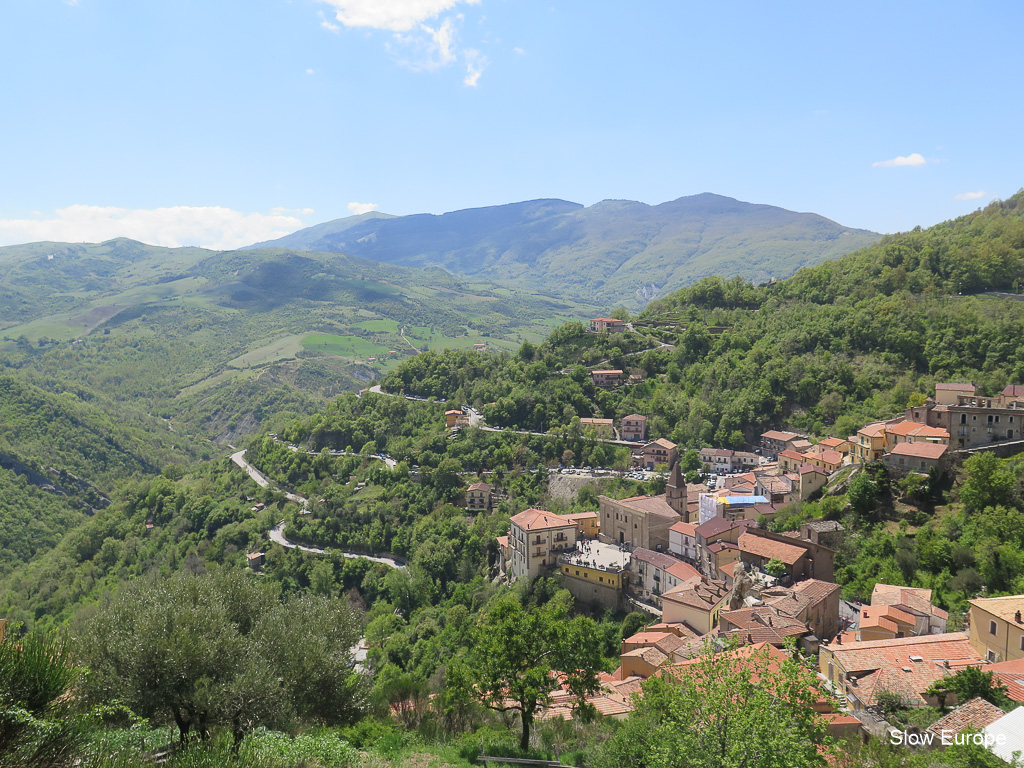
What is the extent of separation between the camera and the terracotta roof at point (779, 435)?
5181 cm

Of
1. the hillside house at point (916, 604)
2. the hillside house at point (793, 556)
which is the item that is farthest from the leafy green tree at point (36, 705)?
the hillside house at point (793, 556)

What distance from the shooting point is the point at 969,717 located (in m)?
14.7

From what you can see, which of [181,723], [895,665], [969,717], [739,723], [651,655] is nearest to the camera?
[739,723]

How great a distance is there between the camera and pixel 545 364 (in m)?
73.9

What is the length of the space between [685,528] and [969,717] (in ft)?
76.8

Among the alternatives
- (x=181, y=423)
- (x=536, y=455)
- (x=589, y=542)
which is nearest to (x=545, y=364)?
(x=536, y=455)

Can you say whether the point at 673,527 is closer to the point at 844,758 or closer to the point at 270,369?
the point at 844,758

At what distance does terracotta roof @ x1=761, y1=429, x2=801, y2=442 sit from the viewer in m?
51.8

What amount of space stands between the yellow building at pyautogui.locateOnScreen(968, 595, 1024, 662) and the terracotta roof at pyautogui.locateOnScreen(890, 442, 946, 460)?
14.9 m

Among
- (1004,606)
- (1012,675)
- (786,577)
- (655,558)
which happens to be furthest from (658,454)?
(1012,675)

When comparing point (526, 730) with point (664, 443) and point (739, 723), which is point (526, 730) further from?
point (664, 443)

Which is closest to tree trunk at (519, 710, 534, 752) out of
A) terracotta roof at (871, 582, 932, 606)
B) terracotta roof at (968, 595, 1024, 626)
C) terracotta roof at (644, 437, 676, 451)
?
terracotta roof at (968, 595, 1024, 626)

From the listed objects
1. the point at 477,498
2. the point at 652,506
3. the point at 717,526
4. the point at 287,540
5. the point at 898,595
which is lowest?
the point at 287,540

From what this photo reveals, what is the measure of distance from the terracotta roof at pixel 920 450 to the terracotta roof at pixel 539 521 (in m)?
20.2
